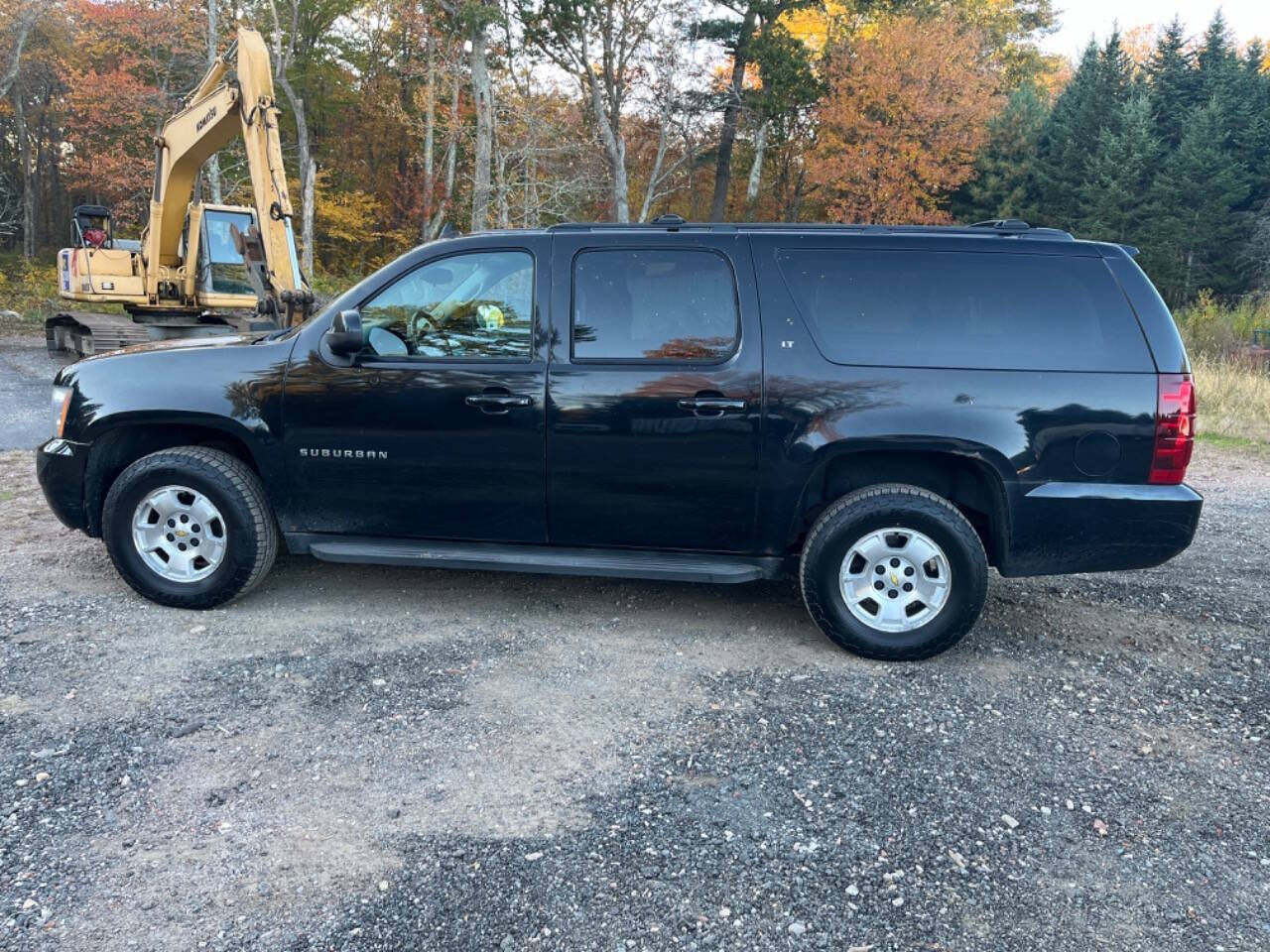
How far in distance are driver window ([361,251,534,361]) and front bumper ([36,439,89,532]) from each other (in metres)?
1.71

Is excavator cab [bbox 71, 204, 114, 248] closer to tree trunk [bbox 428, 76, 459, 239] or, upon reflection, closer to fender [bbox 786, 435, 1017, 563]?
fender [bbox 786, 435, 1017, 563]

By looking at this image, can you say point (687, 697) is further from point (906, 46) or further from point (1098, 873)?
point (906, 46)

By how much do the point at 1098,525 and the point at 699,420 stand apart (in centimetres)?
186

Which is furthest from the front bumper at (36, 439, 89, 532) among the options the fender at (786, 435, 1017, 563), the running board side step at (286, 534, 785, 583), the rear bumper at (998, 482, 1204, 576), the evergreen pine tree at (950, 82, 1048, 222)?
the evergreen pine tree at (950, 82, 1048, 222)

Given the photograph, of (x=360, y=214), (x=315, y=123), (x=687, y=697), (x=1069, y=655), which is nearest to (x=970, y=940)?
(x=687, y=697)

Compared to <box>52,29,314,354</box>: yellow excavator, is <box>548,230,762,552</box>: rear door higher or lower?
lower

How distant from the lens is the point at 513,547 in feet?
14.8

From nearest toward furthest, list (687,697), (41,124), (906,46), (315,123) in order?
(687,697) < (906,46) < (41,124) < (315,123)

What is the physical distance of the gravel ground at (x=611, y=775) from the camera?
2.51m

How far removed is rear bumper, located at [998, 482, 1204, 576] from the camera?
3986 millimetres

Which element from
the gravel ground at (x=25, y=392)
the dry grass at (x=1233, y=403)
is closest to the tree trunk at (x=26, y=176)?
the gravel ground at (x=25, y=392)

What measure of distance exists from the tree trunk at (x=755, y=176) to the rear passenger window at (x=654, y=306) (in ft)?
93.7

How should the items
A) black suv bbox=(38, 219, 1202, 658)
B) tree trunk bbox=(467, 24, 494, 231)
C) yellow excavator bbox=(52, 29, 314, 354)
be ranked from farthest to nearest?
tree trunk bbox=(467, 24, 494, 231) < yellow excavator bbox=(52, 29, 314, 354) < black suv bbox=(38, 219, 1202, 658)

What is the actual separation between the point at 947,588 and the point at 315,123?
3623 centimetres
